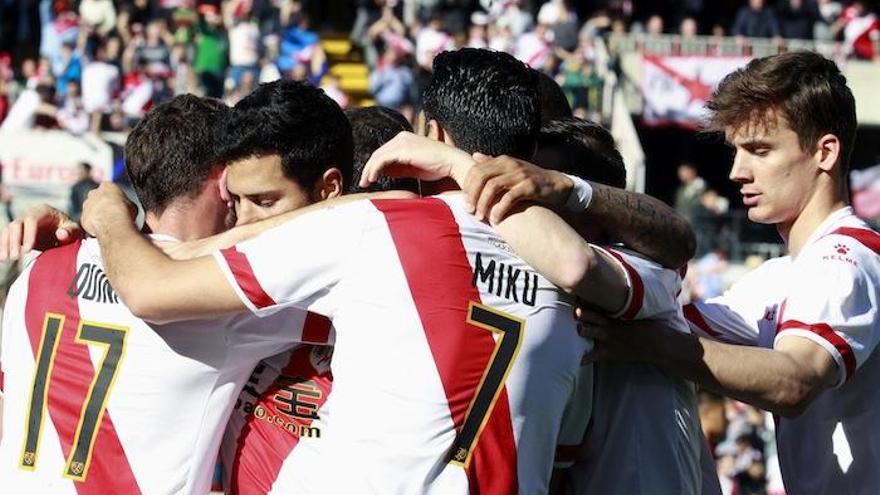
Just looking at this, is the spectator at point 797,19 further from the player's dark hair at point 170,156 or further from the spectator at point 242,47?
the player's dark hair at point 170,156

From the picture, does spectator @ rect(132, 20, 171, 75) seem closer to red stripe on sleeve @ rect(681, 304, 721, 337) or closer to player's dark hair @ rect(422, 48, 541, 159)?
red stripe on sleeve @ rect(681, 304, 721, 337)

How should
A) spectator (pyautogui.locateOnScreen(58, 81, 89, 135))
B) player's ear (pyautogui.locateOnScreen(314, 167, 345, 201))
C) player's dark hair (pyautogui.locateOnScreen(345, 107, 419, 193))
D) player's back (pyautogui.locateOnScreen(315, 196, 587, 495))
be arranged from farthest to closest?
spectator (pyautogui.locateOnScreen(58, 81, 89, 135)), player's dark hair (pyautogui.locateOnScreen(345, 107, 419, 193)), player's ear (pyautogui.locateOnScreen(314, 167, 345, 201)), player's back (pyautogui.locateOnScreen(315, 196, 587, 495))

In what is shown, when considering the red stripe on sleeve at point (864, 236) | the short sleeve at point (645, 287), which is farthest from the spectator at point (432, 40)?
the short sleeve at point (645, 287)

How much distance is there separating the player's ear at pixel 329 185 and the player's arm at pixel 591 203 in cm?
63

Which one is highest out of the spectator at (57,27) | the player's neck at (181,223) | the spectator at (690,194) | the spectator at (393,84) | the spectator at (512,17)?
the player's neck at (181,223)

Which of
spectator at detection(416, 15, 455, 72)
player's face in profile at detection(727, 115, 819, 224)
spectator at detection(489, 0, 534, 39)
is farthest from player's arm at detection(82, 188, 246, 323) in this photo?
spectator at detection(489, 0, 534, 39)

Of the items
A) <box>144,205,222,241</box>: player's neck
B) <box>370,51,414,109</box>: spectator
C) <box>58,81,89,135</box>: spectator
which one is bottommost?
<box>58,81,89,135</box>: spectator

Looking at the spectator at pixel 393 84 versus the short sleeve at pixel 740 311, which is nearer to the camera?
the short sleeve at pixel 740 311

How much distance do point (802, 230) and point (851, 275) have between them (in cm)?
35

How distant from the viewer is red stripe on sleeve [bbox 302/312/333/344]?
3.88 m

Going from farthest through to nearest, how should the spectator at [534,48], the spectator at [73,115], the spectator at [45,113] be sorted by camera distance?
the spectator at [534,48] → the spectator at [45,113] → the spectator at [73,115]

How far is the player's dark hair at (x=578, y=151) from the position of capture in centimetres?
439

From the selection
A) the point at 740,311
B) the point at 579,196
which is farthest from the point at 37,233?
the point at 740,311

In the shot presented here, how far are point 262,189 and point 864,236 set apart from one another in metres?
1.70
